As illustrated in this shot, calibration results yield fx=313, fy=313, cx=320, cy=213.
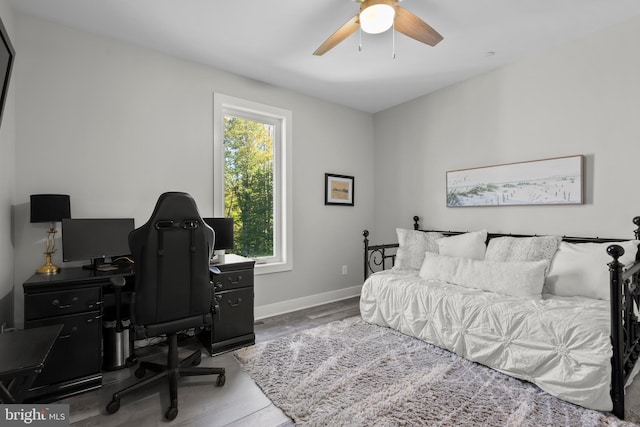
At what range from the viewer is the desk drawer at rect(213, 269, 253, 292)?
267 cm

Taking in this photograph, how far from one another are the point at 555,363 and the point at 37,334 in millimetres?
2770

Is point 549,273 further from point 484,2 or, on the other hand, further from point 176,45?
point 176,45

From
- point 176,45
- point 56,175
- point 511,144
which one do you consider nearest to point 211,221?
point 56,175

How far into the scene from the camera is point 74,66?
2533 mm

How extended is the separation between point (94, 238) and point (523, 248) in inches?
139

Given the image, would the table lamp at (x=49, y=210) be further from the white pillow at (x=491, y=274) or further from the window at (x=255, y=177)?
the white pillow at (x=491, y=274)

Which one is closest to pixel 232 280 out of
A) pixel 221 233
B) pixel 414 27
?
pixel 221 233

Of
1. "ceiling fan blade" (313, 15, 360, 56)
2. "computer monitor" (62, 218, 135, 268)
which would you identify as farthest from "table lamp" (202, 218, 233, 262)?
"ceiling fan blade" (313, 15, 360, 56)

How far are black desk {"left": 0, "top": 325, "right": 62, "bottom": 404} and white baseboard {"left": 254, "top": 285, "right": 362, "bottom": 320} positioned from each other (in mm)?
2277

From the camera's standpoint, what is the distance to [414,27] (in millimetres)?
2166

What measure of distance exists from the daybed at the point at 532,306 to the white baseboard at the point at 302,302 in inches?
35.6

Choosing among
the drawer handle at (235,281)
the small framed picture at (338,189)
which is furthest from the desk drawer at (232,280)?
the small framed picture at (338,189)

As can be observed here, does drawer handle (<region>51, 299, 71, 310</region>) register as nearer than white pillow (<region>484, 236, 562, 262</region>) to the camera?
Yes

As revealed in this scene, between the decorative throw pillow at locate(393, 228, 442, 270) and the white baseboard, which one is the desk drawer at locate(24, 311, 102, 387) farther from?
the decorative throw pillow at locate(393, 228, 442, 270)
